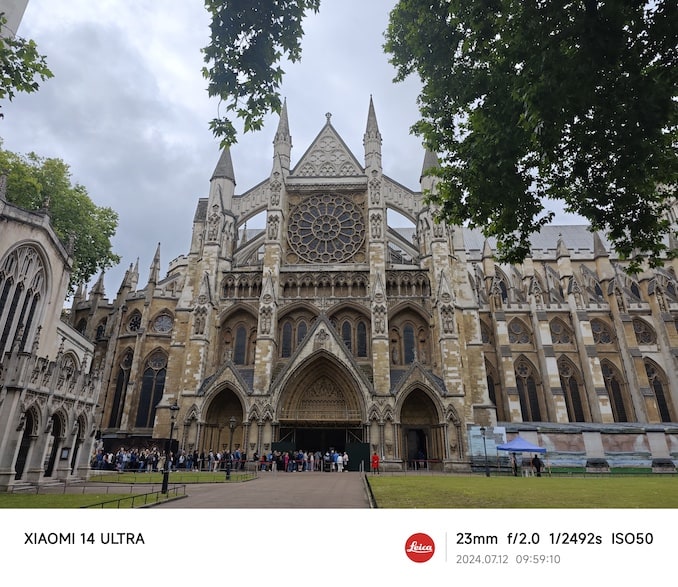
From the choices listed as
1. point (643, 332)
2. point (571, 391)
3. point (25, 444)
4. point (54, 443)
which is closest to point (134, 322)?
point (54, 443)

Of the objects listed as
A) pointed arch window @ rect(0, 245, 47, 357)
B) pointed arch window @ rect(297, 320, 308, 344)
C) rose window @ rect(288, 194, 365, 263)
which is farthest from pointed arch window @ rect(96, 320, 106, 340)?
pointed arch window @ rect(0, 245, 47, 357)

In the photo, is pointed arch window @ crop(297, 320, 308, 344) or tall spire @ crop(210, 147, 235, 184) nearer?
pointed arch window @ crop(297, 320, 308, 344)

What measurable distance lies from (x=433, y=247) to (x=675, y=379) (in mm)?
23350

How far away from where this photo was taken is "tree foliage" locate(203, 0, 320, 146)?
23.3 ft

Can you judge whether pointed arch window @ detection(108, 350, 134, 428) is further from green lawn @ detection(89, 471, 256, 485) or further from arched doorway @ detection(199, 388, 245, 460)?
green lawn @ detection(89, 471, 256, 485)

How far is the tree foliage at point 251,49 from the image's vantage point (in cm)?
710

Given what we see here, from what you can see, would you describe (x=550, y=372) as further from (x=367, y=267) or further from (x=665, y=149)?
(x=665, y=149)

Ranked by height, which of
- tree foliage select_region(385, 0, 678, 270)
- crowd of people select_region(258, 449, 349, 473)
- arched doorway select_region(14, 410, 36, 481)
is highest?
tree foliage select_region(385, 0, 678, 270)

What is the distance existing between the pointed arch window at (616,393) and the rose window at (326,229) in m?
24.1

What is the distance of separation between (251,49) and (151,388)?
2986cm

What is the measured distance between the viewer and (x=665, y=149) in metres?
7.62

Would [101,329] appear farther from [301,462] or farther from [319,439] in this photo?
[301,462]
